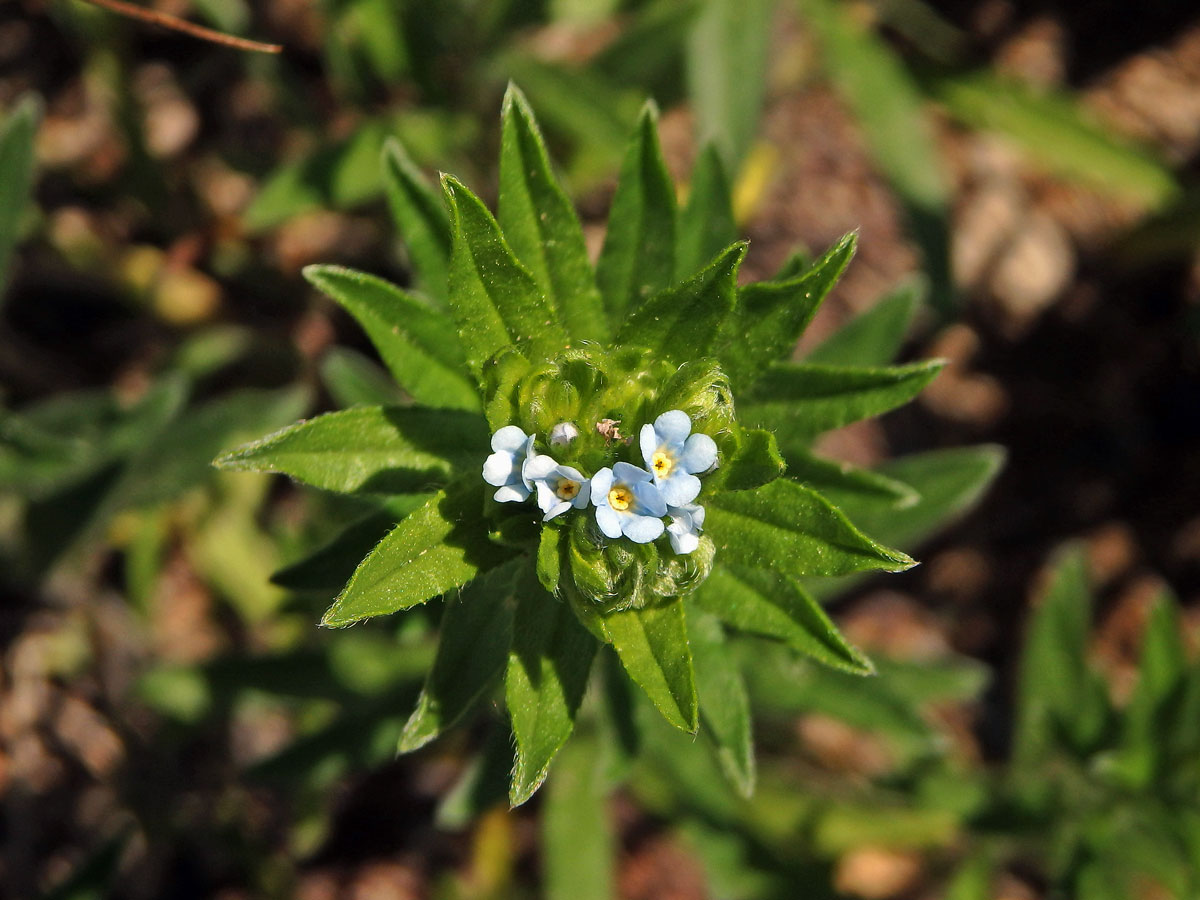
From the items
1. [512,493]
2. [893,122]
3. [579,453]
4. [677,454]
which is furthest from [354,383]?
[893,122]

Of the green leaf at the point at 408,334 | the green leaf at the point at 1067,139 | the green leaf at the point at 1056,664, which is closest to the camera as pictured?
the green leaf at the point at 408,334

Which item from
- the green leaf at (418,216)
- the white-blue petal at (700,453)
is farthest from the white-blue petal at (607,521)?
the green leaf at (418,216)

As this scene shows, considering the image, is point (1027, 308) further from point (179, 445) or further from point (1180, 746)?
point (179, 445)

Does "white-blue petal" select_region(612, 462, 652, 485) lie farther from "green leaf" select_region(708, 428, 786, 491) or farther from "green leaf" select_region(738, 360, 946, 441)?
"green leaf" select_region(738, 360, 946, 441)

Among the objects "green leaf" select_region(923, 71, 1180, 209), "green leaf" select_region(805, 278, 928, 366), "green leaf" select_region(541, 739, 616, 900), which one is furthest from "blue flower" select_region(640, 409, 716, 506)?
"green leaf" select_region(923, 71, 1180, 209)

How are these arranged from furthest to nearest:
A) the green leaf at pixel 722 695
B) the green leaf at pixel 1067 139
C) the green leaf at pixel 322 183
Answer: the green leaf at pixel 1067 139 → the green leaf at pixel 322 183 → the green leaf at pixel 722 695

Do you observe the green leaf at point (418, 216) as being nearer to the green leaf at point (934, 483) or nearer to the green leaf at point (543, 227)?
the green leaf at point (543, 227)

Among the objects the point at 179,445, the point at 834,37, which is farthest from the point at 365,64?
the point at 834,37
